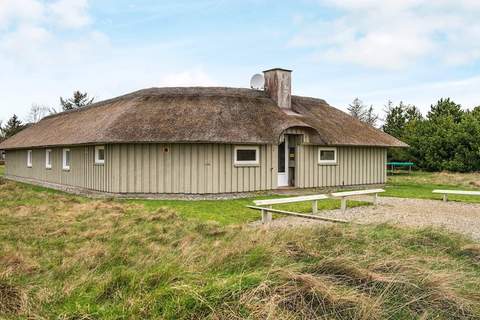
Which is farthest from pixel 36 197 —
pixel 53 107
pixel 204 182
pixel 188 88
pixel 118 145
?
pixel 53 107

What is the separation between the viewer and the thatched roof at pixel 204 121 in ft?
45.4

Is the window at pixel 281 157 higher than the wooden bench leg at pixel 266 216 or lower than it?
higher

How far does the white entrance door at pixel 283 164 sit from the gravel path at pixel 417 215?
13.7ft

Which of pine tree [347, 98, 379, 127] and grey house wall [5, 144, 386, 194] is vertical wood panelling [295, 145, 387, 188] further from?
pine tree [347, 98, 379, 127]

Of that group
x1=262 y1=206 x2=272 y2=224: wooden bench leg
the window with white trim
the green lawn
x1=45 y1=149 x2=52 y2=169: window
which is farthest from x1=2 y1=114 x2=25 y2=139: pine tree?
x1=262 y1=206 x2=272 y2=224: wooden bench leg

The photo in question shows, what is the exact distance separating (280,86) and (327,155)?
11.3 feet

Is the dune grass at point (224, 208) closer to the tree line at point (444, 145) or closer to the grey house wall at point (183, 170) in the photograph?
the grey house wall at point (183, 170)

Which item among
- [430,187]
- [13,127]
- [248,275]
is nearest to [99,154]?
[248,275]

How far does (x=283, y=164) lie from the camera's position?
53.3ft

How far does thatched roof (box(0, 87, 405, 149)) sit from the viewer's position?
45.4ft

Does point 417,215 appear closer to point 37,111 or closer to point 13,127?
point 13,127

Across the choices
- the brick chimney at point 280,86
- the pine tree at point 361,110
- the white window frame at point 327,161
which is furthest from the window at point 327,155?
the pine tree at point 361,110

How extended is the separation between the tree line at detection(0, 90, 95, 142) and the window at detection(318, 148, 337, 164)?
1940 centimetres

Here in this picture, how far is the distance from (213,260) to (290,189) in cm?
1093
